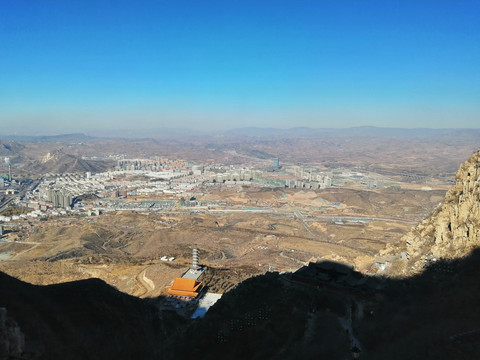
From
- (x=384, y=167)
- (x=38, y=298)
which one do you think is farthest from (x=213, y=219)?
(x=384, y=167)

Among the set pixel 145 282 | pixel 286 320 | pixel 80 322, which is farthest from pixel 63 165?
pixel 286 320

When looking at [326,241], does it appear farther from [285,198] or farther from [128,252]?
[285,198]

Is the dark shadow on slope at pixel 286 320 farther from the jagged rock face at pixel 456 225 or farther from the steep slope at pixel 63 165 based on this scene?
the steep slope at pixel 63 165

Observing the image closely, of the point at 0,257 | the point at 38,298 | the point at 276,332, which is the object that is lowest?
the point at 0,257

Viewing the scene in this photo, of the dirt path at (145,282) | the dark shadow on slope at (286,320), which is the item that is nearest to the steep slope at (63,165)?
the dirt path at (145,282)

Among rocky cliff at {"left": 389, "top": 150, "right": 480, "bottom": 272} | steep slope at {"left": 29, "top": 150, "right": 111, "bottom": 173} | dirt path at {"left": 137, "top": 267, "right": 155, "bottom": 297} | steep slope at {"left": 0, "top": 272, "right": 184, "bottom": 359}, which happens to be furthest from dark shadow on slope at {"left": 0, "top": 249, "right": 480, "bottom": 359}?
steep slope at {"left": 29, "top": 150, "right": 111, "bottom": 173}

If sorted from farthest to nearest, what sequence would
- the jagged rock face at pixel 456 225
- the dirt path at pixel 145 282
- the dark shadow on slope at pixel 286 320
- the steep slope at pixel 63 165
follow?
the steep slope at pixel 63 165
the dirt path at pixel 145 282
the jagged rock face at pixel 456 225
the dark shadow on slope at pixel 286 320

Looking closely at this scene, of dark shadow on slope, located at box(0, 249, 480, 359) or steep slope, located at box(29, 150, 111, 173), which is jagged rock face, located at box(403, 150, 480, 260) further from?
steep slope, located at box(29, 150, 111, 173)

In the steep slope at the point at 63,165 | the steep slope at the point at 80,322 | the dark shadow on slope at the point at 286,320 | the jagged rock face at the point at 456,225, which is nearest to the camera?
the dark shadow on slope at the point at 286,320
